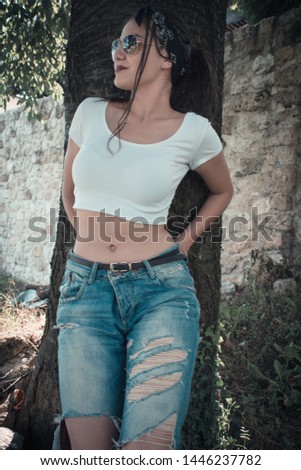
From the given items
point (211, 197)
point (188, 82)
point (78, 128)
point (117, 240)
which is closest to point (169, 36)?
point (188, 82)

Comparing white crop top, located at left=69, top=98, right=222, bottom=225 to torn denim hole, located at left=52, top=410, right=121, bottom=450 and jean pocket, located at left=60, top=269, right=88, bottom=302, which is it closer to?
jean pocket, located at left=60, top=269, right=88, bottom=302

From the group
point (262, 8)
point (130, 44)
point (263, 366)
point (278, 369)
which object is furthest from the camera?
point (262, 8)

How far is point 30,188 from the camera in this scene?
26.1ft

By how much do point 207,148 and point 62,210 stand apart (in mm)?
958

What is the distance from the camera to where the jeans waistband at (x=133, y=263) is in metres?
1.70

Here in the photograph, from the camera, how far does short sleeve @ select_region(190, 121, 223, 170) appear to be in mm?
1909

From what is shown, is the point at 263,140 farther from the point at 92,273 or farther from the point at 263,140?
the point at 92,273

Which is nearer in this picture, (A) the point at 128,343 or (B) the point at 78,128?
(A) the point at 128,343

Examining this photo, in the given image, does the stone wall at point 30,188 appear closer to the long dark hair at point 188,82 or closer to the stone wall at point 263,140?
the stone wall at point 263,140

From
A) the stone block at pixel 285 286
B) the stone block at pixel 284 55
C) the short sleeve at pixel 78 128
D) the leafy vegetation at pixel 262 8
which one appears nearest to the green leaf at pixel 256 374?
the stone block at pixel 285 286

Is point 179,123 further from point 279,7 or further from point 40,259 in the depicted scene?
point 40,259

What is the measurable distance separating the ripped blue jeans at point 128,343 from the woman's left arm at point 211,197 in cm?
40
